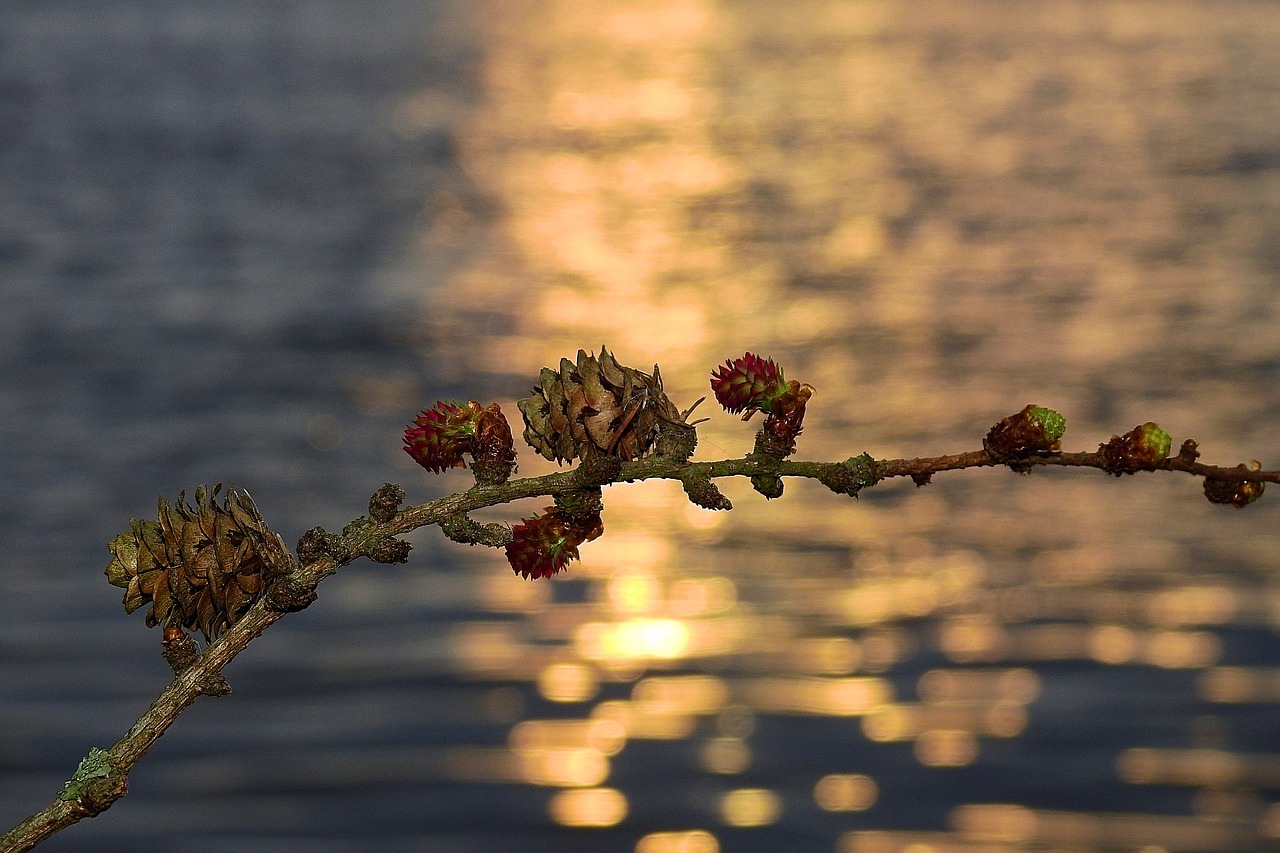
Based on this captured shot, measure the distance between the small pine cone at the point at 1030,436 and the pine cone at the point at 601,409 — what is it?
0.37 meters

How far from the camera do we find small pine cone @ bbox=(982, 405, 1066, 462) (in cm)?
170

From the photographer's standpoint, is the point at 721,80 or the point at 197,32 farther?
the point at 197,32

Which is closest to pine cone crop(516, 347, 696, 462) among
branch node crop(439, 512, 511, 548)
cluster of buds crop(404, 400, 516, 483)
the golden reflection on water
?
branch node crop(439, 512, 511, 548)

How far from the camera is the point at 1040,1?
138875mm

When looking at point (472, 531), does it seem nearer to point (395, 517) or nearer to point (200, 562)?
point (395, 517)

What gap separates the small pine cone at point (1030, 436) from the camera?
1701 mm

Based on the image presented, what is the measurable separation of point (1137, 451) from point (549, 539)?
70 cm

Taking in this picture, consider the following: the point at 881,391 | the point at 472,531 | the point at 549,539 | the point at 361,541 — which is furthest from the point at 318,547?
the point at 881,391

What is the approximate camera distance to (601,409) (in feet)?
5.39

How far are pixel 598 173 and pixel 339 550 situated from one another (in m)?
71.0

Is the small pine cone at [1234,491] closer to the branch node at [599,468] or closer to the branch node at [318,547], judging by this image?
the branch node at [599,468]

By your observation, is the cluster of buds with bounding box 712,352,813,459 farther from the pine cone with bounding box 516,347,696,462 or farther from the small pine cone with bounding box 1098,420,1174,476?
the small pine cone with bounding box 1098,420,1174,476

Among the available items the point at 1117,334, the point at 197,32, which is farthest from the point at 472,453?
the point at 197,32

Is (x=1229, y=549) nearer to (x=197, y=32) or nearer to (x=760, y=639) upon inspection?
(x=760, y=639)
